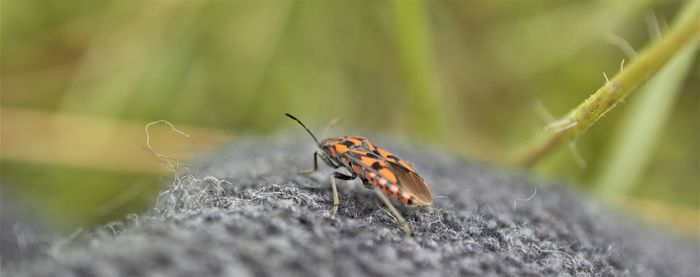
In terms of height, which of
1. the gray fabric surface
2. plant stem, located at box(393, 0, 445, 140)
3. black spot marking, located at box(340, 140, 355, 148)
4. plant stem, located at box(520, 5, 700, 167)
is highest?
plant stem, located at box(393, 0, 445, 140)

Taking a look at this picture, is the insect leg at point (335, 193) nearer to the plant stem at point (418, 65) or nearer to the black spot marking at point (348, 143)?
the black spot marking at point (348, 143)

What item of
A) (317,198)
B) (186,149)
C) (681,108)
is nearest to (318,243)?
(317,198)

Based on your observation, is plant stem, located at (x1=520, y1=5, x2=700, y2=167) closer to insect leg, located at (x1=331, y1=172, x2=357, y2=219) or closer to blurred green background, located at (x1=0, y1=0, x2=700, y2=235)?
insect leg, located at (x1=331, y1=172, x2=357, y2=219)

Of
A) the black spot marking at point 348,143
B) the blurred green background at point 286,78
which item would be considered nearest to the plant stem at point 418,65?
the blurred green background at point 286,78

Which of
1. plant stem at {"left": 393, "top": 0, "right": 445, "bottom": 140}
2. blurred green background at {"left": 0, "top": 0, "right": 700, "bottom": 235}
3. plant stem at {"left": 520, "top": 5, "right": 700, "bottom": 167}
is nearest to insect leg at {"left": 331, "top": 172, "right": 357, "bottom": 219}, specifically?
plant stem at {"left": 520, "top": 5, "right": 700, "bottom": 167}

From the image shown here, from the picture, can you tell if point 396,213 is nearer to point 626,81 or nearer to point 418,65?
point 626,81
